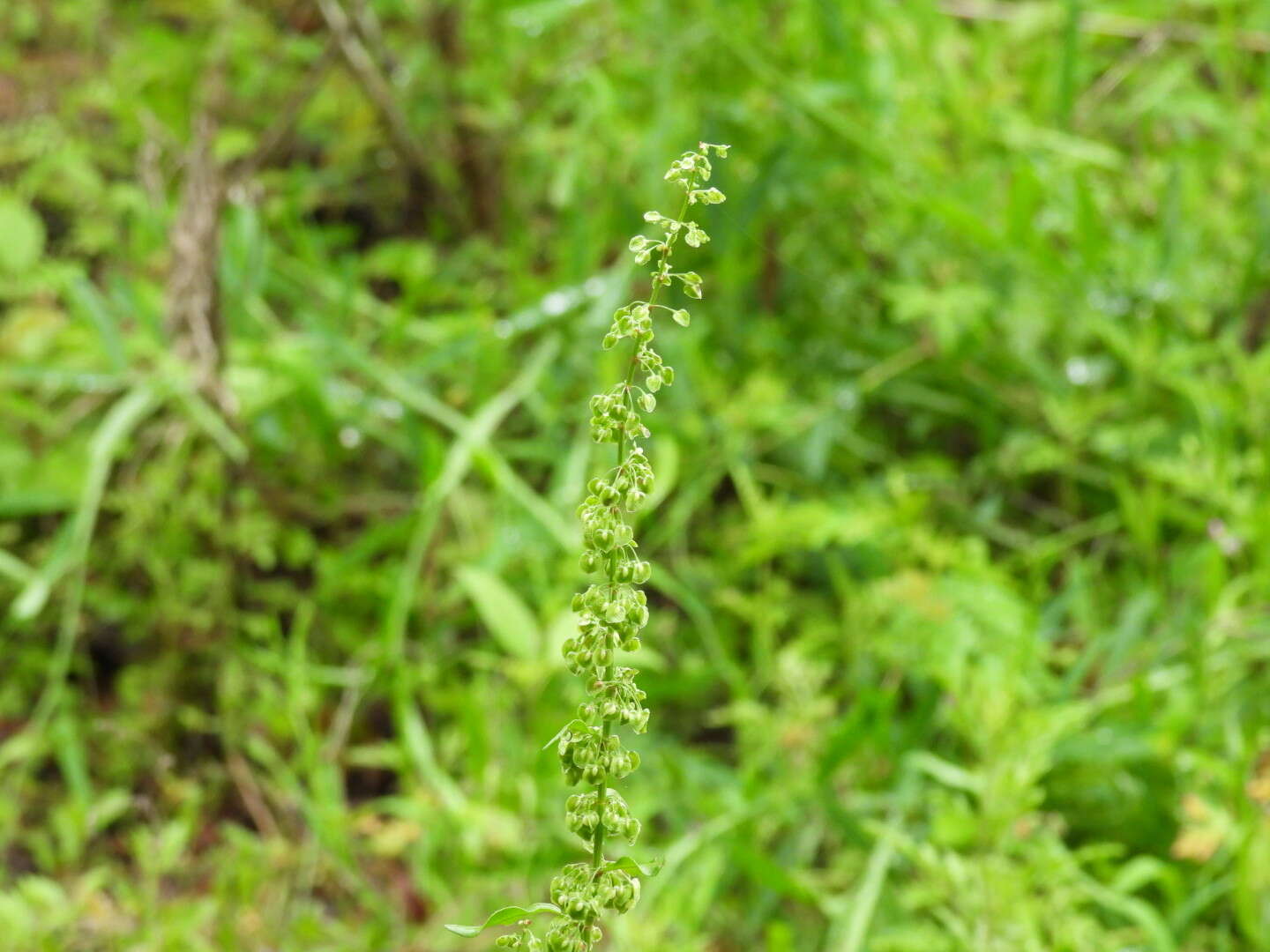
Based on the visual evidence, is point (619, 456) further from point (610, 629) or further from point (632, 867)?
point (632, 867)

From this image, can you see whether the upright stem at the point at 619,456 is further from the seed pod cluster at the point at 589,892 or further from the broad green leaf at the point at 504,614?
the broad green leaf at the point at 504,614

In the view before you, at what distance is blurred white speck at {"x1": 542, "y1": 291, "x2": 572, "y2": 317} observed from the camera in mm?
1997

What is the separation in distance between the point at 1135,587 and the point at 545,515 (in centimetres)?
75

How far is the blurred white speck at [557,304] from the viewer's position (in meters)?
2.00

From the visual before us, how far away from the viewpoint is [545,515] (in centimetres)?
175

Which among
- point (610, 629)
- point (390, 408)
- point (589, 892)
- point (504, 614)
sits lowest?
point (504, 614)

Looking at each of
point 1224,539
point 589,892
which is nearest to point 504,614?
point 1224,539

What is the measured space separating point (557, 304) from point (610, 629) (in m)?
1.42

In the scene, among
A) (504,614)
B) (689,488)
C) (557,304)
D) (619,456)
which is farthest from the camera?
(557,304)

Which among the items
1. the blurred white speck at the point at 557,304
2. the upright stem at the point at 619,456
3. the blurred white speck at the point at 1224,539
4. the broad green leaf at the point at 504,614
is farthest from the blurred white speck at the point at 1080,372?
the upright stem at the point at 619,456

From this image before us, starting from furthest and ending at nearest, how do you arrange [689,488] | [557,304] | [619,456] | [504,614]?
1. [557,304]
2. [689,488]
3. [504,614]
4. [619,456]

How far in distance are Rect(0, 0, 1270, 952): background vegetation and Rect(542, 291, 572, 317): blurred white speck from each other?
0.11ft

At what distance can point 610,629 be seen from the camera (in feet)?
2.08

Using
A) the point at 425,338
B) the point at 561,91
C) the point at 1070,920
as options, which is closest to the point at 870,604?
the point at 1070,920
